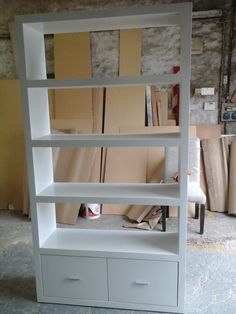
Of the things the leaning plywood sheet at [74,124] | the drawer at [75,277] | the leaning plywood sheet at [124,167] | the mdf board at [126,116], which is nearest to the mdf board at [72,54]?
the mdf board at [126,116]

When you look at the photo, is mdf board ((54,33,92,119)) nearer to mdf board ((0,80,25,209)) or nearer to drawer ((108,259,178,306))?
mdf board ((0,80,25,209))

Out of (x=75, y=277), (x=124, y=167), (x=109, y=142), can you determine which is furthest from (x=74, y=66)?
(x=75, y=277)

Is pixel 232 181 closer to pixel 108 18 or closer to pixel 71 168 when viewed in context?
pixel 71 168

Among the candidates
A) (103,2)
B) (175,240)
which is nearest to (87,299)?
(175,240)

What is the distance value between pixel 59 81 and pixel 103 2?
2367mm

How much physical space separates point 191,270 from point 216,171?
1.50 meters

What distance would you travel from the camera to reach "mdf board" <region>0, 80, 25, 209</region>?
3.68m

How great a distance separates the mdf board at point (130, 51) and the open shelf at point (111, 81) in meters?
2.00

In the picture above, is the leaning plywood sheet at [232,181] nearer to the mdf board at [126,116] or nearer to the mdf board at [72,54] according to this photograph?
the mdf board at [126,116]

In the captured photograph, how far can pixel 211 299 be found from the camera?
1960mm

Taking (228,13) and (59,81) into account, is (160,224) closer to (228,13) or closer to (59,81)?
(59,81)

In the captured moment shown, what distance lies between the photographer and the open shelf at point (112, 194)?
5.64ft

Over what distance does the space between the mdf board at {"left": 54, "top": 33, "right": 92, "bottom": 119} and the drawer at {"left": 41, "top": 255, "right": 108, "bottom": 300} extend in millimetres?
2119

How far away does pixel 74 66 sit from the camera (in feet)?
11.7
